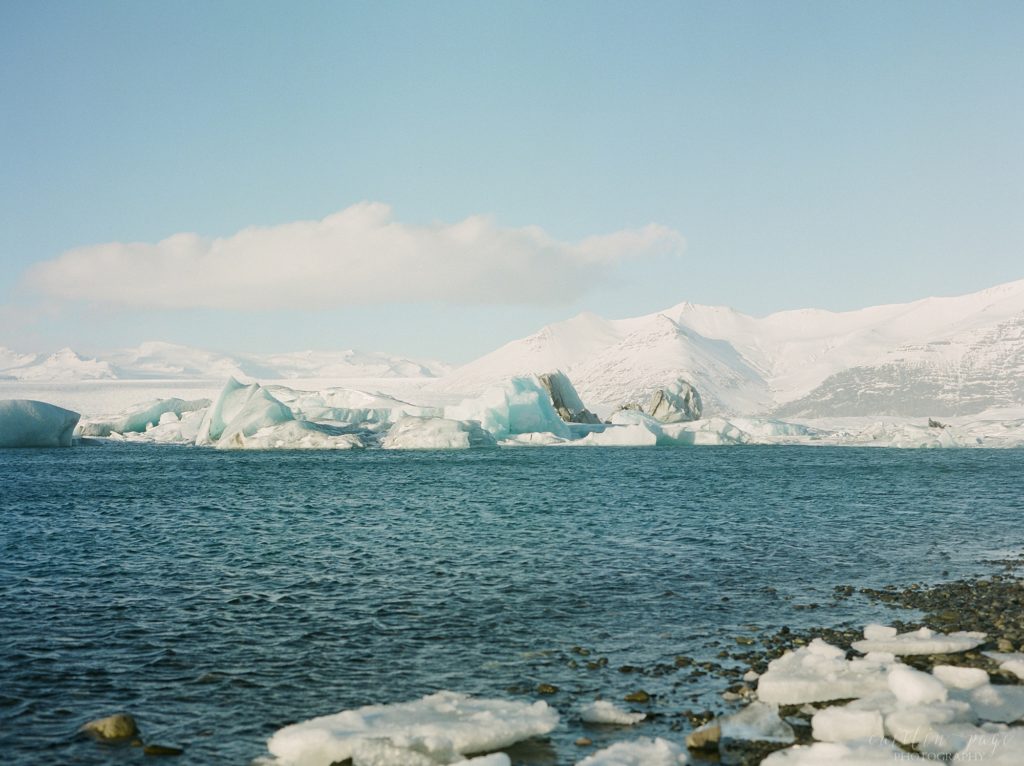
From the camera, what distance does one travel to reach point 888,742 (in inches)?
316

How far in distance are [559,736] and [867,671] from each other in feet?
12.7

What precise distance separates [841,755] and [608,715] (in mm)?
2404

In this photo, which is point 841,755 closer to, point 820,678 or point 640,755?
point 640,755

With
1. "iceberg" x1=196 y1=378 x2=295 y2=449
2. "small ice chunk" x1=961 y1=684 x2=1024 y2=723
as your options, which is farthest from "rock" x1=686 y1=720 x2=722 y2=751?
"iceberg" x1=196 y1=378 x2=295 y2=449

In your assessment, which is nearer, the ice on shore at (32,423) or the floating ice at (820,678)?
the floating ice at (820,678)

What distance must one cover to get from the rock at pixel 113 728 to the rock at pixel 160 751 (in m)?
0.44

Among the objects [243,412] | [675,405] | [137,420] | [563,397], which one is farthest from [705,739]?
[137,420]

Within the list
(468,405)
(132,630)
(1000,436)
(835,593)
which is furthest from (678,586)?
(1000,436)

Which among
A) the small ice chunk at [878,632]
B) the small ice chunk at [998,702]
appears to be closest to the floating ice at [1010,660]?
the small ice chunk at [998,702]

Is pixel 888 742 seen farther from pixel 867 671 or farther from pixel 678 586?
pixel 678 586

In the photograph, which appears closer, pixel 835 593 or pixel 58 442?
pixel 835 593

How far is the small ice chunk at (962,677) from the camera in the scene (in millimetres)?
Result: 9250

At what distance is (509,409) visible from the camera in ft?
222

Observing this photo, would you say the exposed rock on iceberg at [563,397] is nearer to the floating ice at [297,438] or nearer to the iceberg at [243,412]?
the floating ice at [297,438]
